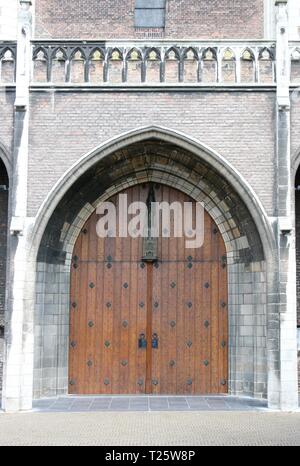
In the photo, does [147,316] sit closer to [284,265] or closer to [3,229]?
[284,265]

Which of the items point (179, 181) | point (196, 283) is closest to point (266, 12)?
point (179, 181)

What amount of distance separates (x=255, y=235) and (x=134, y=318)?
2900mm

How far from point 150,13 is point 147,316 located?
22.0 feet

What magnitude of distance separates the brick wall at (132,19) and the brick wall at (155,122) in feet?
9.27

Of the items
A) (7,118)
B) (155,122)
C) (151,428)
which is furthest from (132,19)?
(151,428)

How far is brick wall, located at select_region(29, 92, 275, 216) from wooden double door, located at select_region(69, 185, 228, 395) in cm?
169

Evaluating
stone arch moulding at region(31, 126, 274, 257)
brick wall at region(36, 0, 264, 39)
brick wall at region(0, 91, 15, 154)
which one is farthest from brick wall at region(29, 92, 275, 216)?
brick wall at region(36, 0, 264, 39)

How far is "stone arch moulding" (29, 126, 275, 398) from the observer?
34.9 ft

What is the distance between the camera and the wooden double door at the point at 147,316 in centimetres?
1157

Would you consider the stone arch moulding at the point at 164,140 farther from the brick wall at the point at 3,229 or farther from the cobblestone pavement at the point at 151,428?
the cobblestone pavement at the point at 151,428

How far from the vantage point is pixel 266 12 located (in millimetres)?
12594

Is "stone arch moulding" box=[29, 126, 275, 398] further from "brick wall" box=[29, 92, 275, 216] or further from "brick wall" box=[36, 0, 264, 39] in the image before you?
"brick wall" box=[36, 0, 264, 39]

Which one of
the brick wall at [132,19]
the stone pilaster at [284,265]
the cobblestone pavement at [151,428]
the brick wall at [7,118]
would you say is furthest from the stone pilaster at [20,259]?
the stone pilaster at [284,265]

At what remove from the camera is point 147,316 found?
38.4 feet
